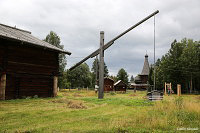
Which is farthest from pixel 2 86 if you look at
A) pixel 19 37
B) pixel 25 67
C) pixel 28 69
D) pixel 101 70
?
pixel 101 70

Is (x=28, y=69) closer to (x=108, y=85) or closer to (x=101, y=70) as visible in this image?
(x=101, y=70)

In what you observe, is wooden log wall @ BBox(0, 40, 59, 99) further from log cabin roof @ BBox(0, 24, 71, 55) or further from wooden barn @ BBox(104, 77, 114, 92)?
wooden barn @ BBox(104, 77, 114, 92)

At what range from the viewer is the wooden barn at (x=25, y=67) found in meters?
14.2

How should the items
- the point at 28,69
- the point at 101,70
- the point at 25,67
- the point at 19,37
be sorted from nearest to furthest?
1. the point at 19,37
2. the point at 25,67
3. the point at 28,69
4. the point at 101,70

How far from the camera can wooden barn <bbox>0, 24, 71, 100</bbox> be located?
46.5ft

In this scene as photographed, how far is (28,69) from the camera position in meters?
15.8

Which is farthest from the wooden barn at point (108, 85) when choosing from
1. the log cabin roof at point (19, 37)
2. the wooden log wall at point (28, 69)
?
the log cabin roof at point (19, 37)

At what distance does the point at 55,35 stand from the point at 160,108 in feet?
115

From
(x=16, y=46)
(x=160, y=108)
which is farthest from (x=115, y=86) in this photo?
(x=160, y=108)

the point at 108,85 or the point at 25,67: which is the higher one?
the point at 25,67

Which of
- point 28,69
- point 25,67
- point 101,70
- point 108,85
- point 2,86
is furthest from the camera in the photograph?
point 108,85

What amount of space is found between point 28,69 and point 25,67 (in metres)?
0.33

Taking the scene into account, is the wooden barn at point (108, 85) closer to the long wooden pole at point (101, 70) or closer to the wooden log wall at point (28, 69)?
the wooden log wall at point (28, 69)

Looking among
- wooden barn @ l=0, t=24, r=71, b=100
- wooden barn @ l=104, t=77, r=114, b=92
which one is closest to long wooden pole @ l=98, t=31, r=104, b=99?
wooden barn @ l=0, t=24, r=71, b=100
